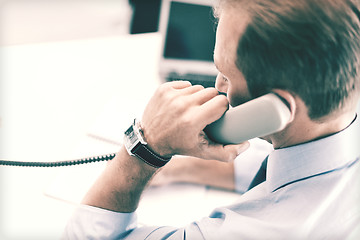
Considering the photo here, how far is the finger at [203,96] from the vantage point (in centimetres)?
55

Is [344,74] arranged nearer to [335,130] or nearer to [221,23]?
[335,130]

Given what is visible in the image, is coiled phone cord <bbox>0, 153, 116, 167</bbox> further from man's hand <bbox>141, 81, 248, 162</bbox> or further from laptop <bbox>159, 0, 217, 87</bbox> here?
laptop <bbox>159, 0, 217, 87</bbox>

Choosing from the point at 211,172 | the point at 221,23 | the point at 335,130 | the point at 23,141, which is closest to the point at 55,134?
the point at 23,141

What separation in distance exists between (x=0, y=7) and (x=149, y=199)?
3.04ft

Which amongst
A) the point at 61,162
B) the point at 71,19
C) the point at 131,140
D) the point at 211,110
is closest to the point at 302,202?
the point at 211,110

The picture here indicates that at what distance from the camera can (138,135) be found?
59 centimetres

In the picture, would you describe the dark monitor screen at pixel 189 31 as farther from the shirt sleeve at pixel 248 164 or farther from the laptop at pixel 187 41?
the shirt sleeve at pixel 248 164

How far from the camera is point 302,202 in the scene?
19.0 inches

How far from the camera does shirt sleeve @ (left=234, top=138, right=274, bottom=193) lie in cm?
74

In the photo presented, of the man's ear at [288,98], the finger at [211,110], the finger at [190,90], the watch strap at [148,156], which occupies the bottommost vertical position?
the watch strap at [148,156]

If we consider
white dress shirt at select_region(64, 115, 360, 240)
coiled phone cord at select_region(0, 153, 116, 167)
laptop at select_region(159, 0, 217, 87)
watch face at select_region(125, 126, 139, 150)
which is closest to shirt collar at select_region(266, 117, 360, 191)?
white dress shirt at select_region(64, 115, 360, 240)

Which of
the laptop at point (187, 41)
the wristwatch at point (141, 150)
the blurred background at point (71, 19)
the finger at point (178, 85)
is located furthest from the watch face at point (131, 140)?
the blurred background at point (71, 19)

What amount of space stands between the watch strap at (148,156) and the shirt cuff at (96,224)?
0.38ft

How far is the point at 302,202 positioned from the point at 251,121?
15cm
